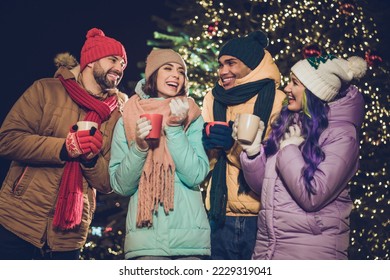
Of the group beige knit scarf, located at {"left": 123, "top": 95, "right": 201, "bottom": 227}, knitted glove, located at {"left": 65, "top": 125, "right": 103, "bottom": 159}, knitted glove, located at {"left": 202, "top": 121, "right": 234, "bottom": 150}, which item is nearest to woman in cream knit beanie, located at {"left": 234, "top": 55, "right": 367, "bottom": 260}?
knitted glove, located at {"left": 202, "top": 121, "right": 234, "bottom": 150}

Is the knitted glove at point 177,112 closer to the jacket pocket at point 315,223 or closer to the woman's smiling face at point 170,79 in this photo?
the woman's smiling face at point 170,79

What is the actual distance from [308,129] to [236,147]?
1.58 feet

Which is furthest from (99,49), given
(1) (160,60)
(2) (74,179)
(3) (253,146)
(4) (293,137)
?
(4) (293,137)

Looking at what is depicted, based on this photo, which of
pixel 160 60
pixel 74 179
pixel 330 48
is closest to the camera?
pixel 160 60

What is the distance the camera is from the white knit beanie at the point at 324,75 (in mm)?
3717

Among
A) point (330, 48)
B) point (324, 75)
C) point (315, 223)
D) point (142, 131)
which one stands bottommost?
point (315, 223)

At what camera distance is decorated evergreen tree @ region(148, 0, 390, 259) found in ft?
18.0

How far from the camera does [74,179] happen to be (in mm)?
3936

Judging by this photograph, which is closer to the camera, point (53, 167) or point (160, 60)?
point (160, 60)

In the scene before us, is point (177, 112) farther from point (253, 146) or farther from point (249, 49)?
point (249, 49)

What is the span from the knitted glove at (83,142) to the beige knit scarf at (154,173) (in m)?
0.17

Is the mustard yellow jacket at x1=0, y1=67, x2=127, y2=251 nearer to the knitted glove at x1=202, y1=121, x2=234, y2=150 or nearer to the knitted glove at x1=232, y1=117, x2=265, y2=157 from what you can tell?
the knitted glove at x1=202, y1=121, x2=234, y2=150

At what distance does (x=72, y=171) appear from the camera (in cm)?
395

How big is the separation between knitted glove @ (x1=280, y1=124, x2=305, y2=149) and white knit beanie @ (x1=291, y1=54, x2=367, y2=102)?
8.7 inches
